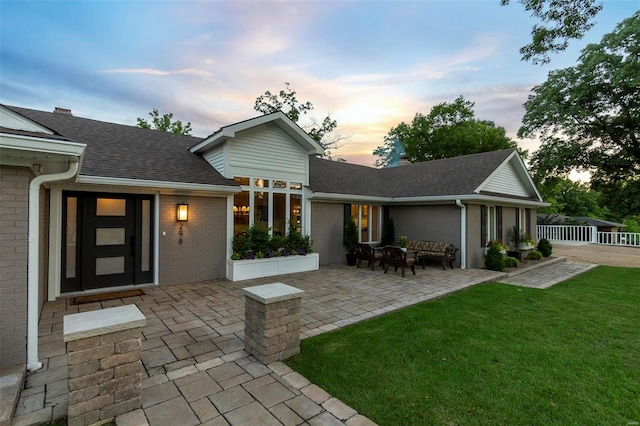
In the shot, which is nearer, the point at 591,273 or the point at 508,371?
the point at 508,371

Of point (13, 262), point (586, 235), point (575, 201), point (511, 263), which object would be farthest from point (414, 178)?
point (575, 201)

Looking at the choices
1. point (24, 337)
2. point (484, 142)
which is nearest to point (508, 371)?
point (24, 337)

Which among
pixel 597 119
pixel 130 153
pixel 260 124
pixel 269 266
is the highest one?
pixel 597 119

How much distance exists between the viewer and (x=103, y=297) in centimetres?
588

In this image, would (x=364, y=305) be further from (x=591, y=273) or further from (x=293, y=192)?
(x=591, y=273)

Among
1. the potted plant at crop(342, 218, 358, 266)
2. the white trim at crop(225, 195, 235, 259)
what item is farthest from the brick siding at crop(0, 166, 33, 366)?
Result: the potted plant at crop(342, 218, 358, 266)

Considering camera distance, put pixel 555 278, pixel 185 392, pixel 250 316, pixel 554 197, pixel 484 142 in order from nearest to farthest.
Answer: pixel 185 392
pixel 250 316
pixel 555 278
pixel 484 142
pixel 554 197

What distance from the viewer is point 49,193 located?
A: 5.79m

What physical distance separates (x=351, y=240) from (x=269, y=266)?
335cm

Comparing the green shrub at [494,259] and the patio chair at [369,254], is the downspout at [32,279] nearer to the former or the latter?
the patio chair at [369,254]

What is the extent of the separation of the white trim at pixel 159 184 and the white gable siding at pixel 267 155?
2.32 feet

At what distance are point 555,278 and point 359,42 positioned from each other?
370 inches

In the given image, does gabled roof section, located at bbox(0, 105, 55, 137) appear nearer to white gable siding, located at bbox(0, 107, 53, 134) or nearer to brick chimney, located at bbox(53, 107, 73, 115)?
white gable siding, located at bbox(0, 107, 53, 134)

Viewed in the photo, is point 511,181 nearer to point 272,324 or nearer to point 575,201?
point 272,324
